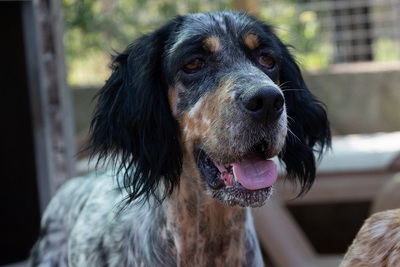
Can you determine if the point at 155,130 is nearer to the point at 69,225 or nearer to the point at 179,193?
the point at 179,193

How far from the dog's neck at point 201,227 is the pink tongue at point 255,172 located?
276mm

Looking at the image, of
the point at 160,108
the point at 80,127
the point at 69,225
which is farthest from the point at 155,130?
the point at 80,127

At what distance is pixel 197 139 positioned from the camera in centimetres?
314

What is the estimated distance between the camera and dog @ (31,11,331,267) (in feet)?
9.89

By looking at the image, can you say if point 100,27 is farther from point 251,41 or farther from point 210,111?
point 210,111

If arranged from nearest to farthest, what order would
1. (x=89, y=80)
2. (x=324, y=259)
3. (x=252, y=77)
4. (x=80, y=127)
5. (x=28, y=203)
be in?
(x=252, y=77)
(x=324, y=259)
(x=28, y=203)
(x=80, y=127)
(x=89, y=80)

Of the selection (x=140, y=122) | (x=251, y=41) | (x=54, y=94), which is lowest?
(x=54, y=94)

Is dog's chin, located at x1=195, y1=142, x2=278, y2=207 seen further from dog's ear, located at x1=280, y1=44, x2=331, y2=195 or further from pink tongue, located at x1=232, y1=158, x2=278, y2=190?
dog's ear, located at x1=280, y1=44, x2=331, y2=195

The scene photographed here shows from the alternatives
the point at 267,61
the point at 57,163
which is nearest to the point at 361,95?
the point at 57,163

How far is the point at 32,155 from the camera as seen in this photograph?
5.94 m

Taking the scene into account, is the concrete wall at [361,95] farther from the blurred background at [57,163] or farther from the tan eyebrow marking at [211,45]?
the tan eyebrow marking at [211,45]

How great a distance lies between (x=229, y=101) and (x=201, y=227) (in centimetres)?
58

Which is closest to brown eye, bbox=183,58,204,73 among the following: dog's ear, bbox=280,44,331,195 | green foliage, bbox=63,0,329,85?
dog's ear, bbox=280,44,331,195

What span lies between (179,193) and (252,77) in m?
0.57
